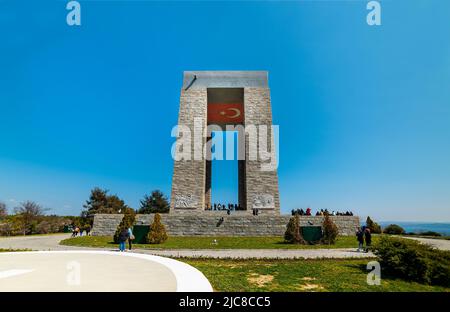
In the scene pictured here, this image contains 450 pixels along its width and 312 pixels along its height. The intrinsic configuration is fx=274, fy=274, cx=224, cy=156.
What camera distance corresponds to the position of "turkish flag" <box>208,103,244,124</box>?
3712 cm

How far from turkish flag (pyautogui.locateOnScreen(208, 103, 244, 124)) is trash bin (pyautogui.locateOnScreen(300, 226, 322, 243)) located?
20.6 m

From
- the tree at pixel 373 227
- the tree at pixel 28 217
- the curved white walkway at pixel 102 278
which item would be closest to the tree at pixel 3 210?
the tree at pixel 28 217

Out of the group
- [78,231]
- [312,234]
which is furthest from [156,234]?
[78,231]

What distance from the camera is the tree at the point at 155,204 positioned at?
45.9 m

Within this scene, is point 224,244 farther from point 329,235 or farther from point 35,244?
point 35,244

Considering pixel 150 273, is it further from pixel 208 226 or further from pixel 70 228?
pixel 70 228

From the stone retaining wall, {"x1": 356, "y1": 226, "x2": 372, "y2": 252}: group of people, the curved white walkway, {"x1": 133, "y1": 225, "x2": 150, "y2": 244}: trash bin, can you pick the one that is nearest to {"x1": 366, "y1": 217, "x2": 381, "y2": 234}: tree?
A: the stone retaining wall

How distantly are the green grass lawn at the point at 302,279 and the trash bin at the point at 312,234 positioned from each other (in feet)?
30.2

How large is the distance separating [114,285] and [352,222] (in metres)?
23.9

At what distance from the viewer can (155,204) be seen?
152 feet

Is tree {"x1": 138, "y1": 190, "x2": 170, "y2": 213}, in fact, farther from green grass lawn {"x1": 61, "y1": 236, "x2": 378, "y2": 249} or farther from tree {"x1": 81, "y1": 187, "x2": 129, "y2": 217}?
green grass lawn {"x1": 61, "y1": 236, "x2": 378, "y2": 249}

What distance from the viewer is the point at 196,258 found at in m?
12.4
